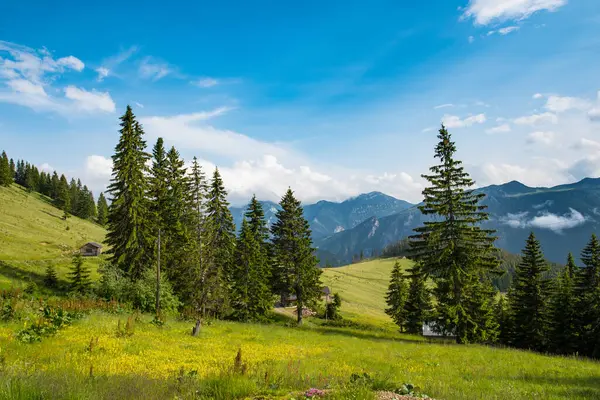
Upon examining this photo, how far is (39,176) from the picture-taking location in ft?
503

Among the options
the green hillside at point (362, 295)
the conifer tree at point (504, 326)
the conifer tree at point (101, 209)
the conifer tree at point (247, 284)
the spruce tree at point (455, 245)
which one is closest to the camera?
the spruce tree at point (455, 245)

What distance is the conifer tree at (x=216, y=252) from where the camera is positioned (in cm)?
2389

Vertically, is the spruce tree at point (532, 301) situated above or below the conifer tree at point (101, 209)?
below

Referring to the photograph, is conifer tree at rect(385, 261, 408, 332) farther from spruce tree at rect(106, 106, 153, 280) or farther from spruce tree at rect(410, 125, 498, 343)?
spruce tree at rect(106, 106, 153, 280)

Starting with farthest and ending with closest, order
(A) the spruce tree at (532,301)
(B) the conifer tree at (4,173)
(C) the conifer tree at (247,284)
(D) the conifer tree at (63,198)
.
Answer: (D) the conifer tree at (63,198) < (B) the conifer tree at (4,173) < (C) the conifer tree at (247,284) < (A) the spruce tree at (532,301)

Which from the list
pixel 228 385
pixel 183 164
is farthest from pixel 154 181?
pixel 228 385

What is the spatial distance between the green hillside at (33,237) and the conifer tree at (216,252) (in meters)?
25.6

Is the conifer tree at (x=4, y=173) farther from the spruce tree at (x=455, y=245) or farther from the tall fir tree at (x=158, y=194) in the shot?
the spruce tree at (x=455, y=245)

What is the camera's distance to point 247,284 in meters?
46.6

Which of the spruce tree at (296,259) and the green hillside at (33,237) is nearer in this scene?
the spruce tree at (296,259)

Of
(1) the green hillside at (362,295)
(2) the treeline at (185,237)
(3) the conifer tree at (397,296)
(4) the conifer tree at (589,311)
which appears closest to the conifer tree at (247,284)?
(2) the treeline at (185,237)

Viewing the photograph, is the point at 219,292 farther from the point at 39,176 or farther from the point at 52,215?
the point at 39,176

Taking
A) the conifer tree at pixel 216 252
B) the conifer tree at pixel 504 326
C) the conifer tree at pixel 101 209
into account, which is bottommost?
the conifer tree at pixel 504 326

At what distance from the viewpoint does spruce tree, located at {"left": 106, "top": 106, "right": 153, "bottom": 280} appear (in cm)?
3825
